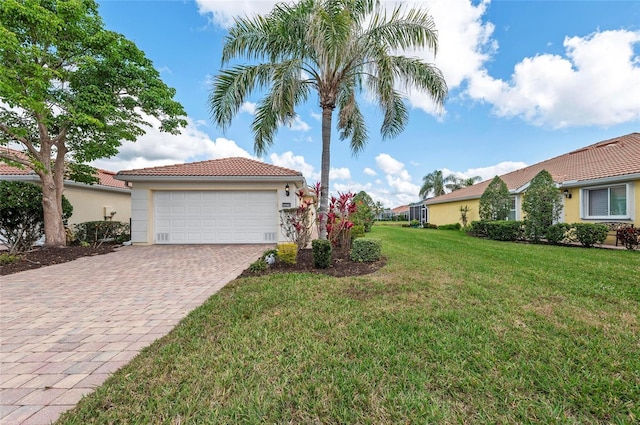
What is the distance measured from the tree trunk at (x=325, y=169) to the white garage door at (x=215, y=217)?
4622 millimetres

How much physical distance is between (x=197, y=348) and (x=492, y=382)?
2.87 m

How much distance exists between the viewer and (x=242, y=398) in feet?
7.06

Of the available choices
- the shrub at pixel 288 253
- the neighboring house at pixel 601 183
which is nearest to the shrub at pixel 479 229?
the neighboring house at pixel 601 183

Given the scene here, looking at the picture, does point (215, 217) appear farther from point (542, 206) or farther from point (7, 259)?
point (542, 206)

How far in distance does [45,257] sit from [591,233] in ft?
62.5

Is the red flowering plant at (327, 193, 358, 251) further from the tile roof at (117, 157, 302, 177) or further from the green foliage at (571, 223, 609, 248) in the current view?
the green foliage at (571, 223, 609, 248)

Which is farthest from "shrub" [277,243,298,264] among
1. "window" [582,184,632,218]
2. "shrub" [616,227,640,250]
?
"window" [582,184,632,218]

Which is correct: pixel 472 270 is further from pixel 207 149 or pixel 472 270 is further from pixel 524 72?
pixel 207 149

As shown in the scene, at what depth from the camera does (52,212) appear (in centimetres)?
981

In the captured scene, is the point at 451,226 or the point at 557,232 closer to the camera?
the point at 557,232

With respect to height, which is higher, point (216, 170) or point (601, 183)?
point (216, 170)

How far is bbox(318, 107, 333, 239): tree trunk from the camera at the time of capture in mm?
→ 7949

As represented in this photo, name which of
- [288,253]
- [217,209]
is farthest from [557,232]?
[217,209]

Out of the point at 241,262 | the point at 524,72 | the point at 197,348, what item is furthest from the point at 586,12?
the point at 197,348
